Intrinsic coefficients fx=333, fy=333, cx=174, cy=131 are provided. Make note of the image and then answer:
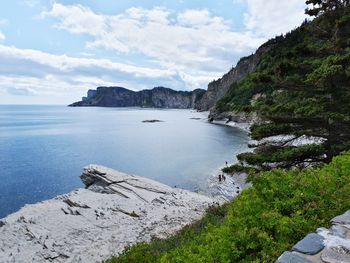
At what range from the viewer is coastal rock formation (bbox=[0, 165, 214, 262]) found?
68.4 ft

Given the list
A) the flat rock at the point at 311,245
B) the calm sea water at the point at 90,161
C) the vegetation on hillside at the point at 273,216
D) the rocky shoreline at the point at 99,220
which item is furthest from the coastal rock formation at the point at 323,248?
the calm sea water at the point at 90,161

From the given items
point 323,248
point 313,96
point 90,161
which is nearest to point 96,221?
point 313,96

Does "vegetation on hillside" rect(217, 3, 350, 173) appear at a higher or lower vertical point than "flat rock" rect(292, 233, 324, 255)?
higher

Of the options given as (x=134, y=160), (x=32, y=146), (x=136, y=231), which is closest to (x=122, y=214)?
(x=136, y=231)

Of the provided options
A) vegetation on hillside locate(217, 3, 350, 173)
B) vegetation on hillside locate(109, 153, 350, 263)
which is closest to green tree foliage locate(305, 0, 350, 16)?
vegetation on hillside locate(217, 3, 350, 173)

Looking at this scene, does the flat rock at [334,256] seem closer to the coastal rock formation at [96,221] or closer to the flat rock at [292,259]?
the flat rock at [292,259]

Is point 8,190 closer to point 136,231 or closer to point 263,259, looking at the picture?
point 136,231

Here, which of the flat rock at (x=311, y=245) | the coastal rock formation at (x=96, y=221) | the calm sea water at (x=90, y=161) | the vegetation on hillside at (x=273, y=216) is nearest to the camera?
the flat rock at (x=311, y=245)

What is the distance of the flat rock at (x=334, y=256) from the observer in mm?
4592

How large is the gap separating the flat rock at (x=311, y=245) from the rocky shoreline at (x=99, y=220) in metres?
14.8

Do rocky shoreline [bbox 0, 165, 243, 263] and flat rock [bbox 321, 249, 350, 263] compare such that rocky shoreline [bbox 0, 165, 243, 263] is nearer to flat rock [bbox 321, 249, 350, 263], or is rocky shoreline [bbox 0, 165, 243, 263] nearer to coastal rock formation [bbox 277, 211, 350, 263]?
coastal rock formation [bbox 277, 211, 350, 263]

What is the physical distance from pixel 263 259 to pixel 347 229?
1502mm

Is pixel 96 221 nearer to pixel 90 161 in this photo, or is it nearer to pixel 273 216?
pixel 273 216

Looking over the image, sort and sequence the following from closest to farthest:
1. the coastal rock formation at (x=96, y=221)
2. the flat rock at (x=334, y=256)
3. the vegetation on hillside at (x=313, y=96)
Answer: the flat rock at (x=334, y=256)
the vegetation on hillside at (x=313, y=96)
the coastal rock formation at (x=96, y=221)
